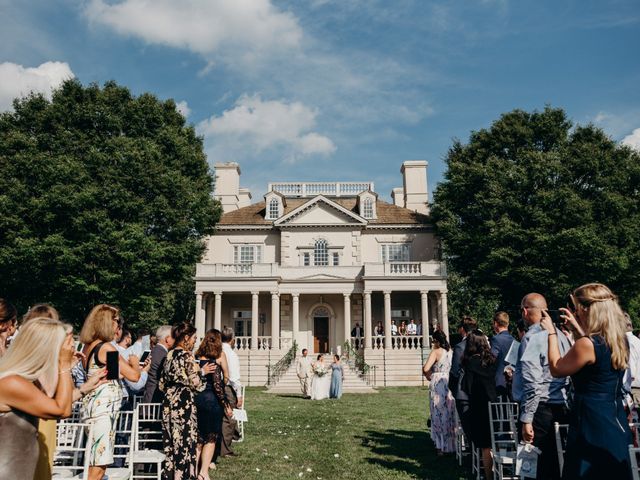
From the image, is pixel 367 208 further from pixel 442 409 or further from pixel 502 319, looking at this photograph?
pixel 502 319

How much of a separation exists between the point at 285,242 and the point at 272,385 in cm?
1205

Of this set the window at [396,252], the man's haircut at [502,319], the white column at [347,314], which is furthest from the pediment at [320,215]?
the man's haircut at [502,319]

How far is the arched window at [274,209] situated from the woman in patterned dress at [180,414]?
31457 mm

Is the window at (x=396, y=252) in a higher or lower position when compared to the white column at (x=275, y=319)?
higher

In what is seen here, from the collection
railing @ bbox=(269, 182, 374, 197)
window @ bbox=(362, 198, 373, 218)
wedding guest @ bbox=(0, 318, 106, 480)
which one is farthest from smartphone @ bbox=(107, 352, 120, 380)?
railing @ bbox=(269, 182, 374, 197)

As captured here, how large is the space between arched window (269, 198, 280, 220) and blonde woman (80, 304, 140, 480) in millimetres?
32347

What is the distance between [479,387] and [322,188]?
109 ft

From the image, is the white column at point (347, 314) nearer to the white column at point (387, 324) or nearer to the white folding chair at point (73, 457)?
the white column at point (387, 324)

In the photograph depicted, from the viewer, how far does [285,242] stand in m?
36.4

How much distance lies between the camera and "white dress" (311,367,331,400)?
818 inches

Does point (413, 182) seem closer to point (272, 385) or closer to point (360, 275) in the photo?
point (360, 275)

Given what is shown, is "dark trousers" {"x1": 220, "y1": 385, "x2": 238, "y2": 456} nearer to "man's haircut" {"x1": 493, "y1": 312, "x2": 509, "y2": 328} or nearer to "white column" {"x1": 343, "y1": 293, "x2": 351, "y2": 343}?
"man's haircut" {"x1": 493, "y1": 312, "x2": 509, "y2": 328}

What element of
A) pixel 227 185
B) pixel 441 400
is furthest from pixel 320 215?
pixel 441 400

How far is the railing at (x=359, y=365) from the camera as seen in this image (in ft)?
90.1
